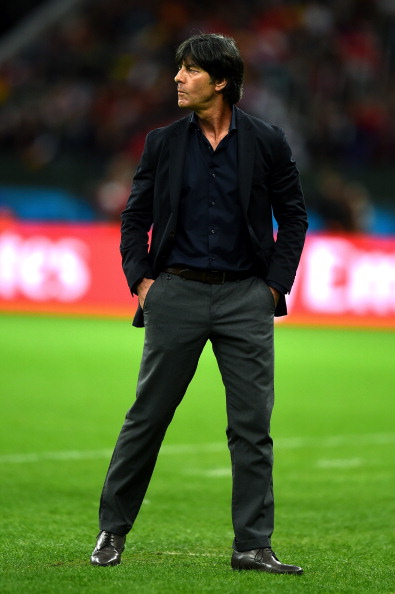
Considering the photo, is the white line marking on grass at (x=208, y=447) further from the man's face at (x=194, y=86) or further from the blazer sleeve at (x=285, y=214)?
the man's face at (x=194, y=86)

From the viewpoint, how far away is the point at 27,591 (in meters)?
4.58

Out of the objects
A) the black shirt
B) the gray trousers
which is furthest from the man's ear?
the gray trousers

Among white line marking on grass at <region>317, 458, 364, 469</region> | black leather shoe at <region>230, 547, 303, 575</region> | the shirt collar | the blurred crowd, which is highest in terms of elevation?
the blurred crowd

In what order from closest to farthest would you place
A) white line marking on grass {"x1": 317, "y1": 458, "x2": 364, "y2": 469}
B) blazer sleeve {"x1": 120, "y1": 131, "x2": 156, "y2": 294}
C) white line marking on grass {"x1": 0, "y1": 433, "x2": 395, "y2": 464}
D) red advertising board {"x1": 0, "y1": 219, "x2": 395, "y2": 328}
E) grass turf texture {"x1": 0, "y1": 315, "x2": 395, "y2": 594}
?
grass turf texture {"x1": 0, "y1": 315, "x2": 395, "y2": 594} < blazer sleeve {"x1": 120, "y1": 131, "x2": 156, "y2": 294} < white line marking on grass {"x1": 0, "y1": 433, "x2": 395, "y2": 464} < white line marking on grass {"x1": 317, "y1": 458, "x2": 364, "y2": 469} < red advertising board {"x1": 0, "y1": 219, "x2": 395, "y2": 328}

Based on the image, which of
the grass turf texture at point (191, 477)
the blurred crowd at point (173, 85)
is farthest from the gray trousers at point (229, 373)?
the blurred crowd at point (173, 85)

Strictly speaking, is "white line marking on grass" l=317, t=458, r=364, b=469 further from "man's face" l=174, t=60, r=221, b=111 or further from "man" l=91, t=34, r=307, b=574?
"man's face" l=174, t=60, r=221, b=111

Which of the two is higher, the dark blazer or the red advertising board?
the dark blazer

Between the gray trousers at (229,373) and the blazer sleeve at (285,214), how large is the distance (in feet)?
0.40

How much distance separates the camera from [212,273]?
519cm

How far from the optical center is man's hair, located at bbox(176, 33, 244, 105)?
16.8 feet

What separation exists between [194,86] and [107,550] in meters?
1.98

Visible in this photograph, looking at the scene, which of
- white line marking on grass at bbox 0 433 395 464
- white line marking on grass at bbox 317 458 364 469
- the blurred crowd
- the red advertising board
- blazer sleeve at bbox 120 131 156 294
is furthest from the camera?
the blurred crowd

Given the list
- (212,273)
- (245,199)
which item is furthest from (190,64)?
(212,273)

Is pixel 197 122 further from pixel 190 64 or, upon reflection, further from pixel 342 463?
pixel 342 463
